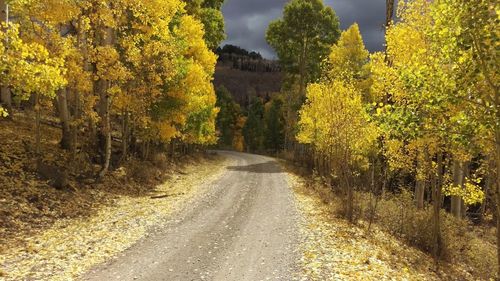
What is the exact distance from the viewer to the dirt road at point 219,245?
32.2 ft

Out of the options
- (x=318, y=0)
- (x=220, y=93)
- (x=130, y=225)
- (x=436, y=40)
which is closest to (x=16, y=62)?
(x=130, y=225)

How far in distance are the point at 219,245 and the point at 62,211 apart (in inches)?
247

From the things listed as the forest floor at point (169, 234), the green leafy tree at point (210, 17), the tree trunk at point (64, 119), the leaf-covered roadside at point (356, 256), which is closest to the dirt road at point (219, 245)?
the forest floor at point (169, 234)

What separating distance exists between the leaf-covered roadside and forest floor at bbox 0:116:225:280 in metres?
5.61

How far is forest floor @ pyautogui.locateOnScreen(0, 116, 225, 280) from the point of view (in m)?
10.2

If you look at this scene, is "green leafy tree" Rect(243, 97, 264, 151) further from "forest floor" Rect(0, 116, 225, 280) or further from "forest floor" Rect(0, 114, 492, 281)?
"forest floor" Rect(0, 114, 492, 281)

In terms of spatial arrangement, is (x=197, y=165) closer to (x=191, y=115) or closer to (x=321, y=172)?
(x=191, y=115)

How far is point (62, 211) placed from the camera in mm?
14266

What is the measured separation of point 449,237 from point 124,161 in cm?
1665

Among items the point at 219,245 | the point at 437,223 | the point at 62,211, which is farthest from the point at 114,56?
the point at 437,223

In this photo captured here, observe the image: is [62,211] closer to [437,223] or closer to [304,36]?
[437,223]

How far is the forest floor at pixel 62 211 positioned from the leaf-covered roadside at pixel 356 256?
18.4ft

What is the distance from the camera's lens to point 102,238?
1217cm

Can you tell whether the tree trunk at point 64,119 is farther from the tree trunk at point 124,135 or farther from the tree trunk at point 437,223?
the tree trunk at point 437,223
